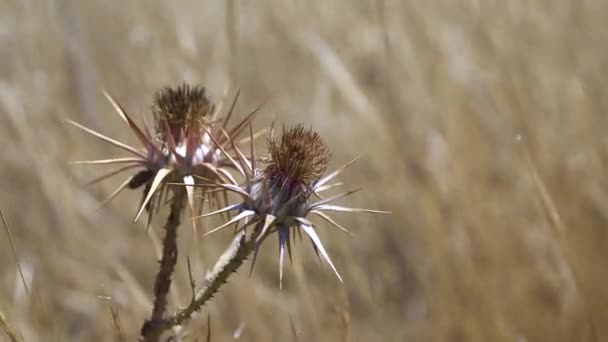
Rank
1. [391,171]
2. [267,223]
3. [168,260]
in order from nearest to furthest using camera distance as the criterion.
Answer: [267,223]
[168,260]
[391,171]

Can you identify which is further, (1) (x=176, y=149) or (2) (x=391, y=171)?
(2) (x=391, y=171)

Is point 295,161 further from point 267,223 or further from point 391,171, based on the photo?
point 391,171

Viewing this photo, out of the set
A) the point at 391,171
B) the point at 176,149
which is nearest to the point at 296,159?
the point at 176,149

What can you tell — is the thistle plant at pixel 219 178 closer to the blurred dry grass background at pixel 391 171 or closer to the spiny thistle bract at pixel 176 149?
the spiny thistle bract at pixel 176 149

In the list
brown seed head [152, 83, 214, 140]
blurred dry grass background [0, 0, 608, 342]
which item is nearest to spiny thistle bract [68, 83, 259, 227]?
brown seed head [152, 83, 214, 140]

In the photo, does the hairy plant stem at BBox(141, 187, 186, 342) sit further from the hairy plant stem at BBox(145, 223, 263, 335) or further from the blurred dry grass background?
the blurred dry grass background

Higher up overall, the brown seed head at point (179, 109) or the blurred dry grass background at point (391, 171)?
the blurred dry grass background at point (391, 171)

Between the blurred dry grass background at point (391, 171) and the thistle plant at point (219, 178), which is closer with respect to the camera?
the thistle plant at point (219, 178)

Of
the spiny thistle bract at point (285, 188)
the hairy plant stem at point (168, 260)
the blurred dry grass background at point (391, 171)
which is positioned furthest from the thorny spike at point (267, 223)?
the blurred dry grass background at point (391, 171)
